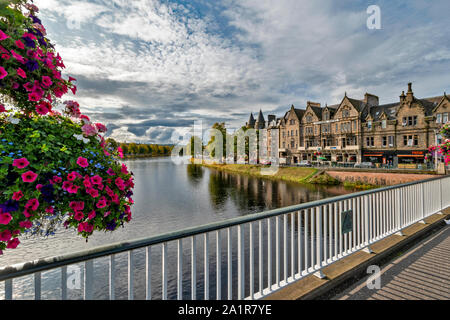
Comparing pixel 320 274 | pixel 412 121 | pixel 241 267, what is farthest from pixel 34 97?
pixel 412 121

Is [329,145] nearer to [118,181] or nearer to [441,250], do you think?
[441,250]

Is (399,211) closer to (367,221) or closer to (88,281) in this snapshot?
(367,221)

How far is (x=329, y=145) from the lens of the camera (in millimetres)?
49250

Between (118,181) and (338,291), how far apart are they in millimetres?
3419

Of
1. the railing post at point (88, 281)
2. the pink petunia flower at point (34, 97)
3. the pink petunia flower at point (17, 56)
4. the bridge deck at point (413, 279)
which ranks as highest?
the pink petunia flower at point (17, 56)

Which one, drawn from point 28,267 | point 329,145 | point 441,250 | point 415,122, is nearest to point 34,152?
point 28,267

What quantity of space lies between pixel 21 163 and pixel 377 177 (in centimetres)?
3649

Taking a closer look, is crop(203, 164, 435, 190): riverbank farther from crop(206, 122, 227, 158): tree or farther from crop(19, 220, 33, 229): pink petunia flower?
crop(19, 220, 33, 229): pink petunia flower

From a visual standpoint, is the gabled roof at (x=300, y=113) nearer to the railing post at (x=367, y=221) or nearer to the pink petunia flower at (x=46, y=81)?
the railing post at (x=367, y=221)

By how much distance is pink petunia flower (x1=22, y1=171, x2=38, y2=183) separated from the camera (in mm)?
1760

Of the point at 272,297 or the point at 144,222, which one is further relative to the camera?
the point at 144,222

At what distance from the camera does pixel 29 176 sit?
179 centimetres

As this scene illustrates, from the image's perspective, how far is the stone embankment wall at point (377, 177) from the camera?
28603mm

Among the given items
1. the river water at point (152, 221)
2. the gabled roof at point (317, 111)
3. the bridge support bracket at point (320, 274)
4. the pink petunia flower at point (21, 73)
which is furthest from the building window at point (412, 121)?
the pink petunia flower at point (21, 73)
